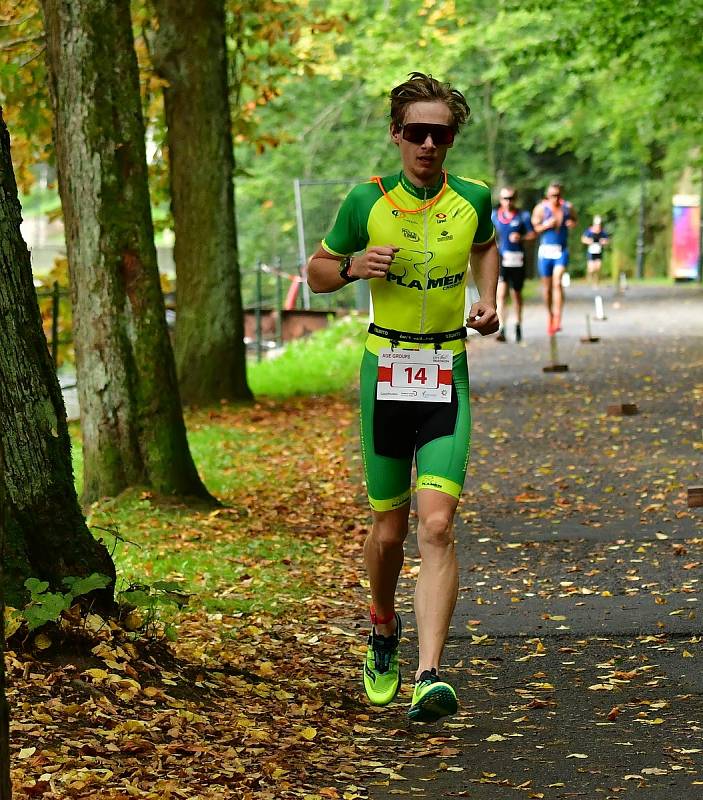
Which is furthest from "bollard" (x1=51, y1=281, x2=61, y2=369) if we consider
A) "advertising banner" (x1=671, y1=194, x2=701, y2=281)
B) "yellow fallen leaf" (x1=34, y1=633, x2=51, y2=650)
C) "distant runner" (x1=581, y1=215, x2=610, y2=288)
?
"advertising banner" (x1=671, y1=194, x2=701, y2=281)

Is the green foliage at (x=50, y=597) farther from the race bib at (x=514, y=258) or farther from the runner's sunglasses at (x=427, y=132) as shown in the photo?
the race bib at (x=514, y=258)

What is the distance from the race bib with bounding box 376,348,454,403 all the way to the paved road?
4.20ft

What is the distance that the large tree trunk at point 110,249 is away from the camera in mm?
10398

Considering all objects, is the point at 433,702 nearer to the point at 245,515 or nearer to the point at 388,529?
the point at 388,529

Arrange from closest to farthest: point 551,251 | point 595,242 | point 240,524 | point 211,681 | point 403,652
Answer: point 211,681 → point 403,652 → point 240,524 → point 551,251 → point 595,242

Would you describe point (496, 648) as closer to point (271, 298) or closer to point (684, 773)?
point (684, 773)

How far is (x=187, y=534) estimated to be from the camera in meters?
10.1

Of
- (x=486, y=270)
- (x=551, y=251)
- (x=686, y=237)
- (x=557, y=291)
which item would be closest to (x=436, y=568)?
(x=486, y=270)

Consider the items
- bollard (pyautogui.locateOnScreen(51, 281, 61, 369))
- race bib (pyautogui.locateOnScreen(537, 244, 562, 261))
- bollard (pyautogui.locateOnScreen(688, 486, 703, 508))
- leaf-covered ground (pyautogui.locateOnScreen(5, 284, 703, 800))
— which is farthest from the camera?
race bib (pyautogui.locateOnScreen(537, 244, 562, 261))

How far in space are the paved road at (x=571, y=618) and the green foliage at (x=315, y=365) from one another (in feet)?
13.2

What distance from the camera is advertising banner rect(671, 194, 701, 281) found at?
44719 millimetres

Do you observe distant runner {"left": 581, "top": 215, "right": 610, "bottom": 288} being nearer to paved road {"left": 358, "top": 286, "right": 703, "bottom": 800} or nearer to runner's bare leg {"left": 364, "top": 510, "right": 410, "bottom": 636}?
paved road {"left": 358, "top": 286, "right": 703, "bottom": 800}

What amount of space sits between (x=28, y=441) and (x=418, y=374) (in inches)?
59.5

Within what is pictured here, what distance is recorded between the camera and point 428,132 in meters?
5.88
